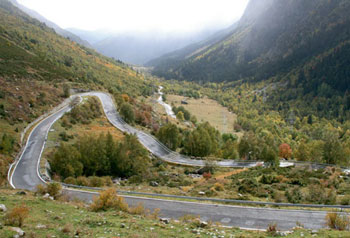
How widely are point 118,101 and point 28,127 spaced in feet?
129

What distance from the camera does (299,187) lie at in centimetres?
2925

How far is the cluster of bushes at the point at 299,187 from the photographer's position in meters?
24.3

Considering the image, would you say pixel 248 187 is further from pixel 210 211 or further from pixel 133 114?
pixel 133 114

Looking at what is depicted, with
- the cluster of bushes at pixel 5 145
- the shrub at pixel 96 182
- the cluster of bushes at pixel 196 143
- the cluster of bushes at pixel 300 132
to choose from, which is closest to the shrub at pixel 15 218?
the shrub at pixel 96 182

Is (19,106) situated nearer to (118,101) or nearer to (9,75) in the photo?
(9,75)

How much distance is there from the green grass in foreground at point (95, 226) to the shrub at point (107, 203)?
2.62 ft

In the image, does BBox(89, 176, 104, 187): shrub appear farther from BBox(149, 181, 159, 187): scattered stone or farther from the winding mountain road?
BBox(149, 181, 159, 187): scattered stone

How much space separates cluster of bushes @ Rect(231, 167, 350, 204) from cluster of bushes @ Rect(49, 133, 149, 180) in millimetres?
17656

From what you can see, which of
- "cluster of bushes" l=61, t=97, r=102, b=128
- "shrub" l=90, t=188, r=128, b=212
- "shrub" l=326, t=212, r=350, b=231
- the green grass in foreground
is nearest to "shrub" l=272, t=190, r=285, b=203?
"shrub" l=326, t=212, r=350, b=231

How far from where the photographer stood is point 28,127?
4931 centimetres

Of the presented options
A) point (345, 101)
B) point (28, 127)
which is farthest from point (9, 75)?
point (345, 101)

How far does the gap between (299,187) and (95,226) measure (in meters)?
24.5

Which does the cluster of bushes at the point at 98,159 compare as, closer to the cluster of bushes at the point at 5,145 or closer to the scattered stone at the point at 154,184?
the cluster of bushes at the point at 5,145

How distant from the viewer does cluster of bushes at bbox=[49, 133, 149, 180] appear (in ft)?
112
